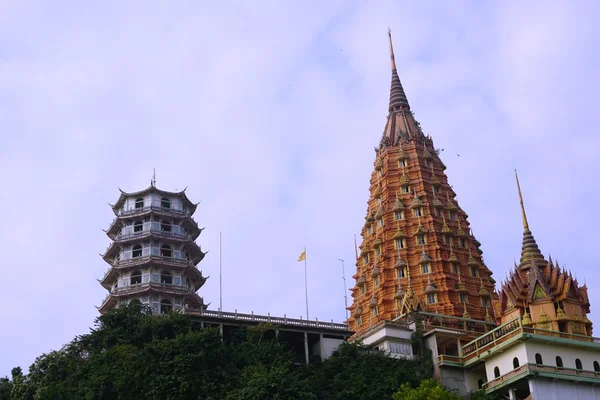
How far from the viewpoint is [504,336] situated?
171 ft

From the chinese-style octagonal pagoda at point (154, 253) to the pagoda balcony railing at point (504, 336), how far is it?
24.0 metres

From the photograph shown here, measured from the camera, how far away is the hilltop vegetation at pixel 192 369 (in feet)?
159

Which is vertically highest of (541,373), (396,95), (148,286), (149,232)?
(396,95)

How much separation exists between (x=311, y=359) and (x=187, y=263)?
59.4ft

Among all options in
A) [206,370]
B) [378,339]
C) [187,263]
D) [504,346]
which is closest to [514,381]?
[504,346]

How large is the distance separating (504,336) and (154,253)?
101ft

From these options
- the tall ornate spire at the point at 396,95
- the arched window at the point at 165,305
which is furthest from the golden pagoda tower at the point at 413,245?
the arched window at the point at 165,305

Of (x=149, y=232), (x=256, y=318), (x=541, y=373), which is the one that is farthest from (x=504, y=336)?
(x=149, y=232)

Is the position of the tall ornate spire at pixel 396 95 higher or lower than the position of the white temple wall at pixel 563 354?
higher

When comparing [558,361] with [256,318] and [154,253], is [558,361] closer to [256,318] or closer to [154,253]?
[256,318]

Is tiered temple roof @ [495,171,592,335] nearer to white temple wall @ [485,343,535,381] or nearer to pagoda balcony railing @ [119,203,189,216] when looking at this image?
white temple wall @ [485,343,535,381]

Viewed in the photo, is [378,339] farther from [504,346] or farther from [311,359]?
[504,346]

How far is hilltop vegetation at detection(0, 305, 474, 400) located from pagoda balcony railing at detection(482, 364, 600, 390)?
4.43 metres

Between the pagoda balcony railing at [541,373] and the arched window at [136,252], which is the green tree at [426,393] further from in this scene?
the arched window at [136,252]
